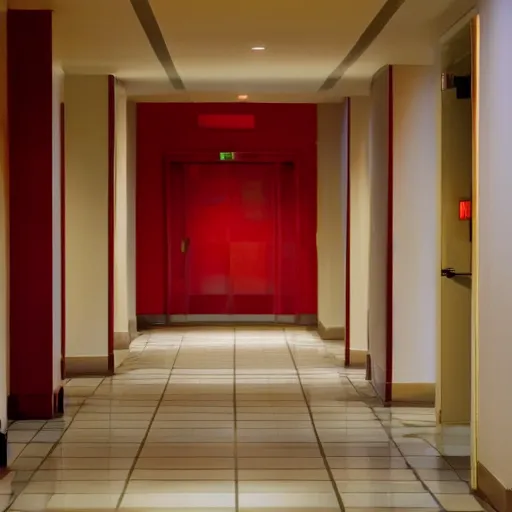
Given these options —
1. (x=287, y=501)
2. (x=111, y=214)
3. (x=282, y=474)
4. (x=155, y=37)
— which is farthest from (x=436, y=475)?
(x=111, y=214)

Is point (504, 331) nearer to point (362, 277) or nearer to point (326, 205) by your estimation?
point (362, 277)

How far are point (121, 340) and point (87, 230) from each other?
213cm

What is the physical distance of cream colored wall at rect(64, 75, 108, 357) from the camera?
886 cm

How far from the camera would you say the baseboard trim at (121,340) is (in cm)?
1063

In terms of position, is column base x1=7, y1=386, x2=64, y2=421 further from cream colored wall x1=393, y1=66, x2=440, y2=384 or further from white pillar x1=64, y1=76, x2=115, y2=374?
cream colored wall x1=393, y1=66, x2=440, y2=384

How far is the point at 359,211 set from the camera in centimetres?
974

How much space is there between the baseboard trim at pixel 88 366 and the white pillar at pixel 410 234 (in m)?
2.67

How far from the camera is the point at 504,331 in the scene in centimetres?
461

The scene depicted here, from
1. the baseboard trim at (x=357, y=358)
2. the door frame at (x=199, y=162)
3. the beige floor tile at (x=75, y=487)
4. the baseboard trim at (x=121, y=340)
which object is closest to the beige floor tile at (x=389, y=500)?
the beige floor tile at (x=75, y=487)

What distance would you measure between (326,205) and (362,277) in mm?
2211

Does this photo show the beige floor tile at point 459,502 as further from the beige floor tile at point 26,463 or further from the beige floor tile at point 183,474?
the beige floor tile at point 26,463

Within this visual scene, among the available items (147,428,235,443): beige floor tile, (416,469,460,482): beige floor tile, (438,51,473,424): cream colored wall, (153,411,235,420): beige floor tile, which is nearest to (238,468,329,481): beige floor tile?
(416,469,460,482): beige floor tile

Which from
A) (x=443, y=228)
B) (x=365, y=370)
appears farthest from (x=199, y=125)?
(x=443, y=228)

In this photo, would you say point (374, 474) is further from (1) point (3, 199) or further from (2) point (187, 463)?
(1) point (3, 199)
